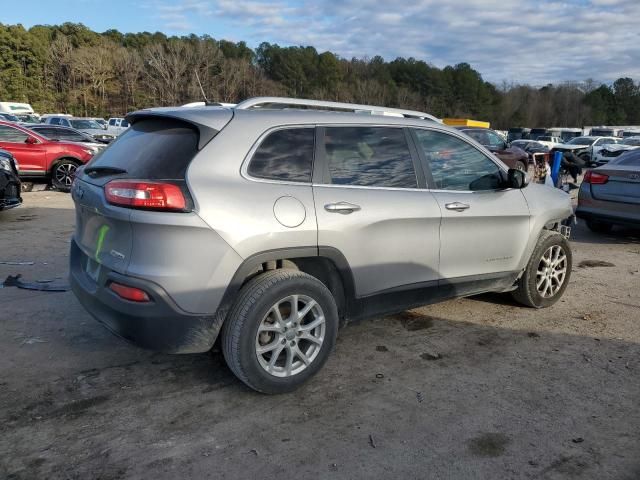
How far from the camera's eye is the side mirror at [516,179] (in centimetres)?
451

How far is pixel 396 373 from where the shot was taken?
3.74m

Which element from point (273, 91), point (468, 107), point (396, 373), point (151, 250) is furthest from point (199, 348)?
point (468, 107)

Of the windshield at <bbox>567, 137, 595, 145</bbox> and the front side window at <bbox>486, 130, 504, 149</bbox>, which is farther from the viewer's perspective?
the windshield at <bbox>567, 137, 595, 145</bbox>

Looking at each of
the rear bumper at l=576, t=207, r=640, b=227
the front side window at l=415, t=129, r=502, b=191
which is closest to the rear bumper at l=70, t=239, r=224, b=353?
the front side window at l=415, t=129, r=502, b=191

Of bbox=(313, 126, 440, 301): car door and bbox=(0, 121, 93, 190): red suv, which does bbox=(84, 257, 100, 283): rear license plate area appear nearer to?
bbox=(313, 126, 440, 301): car door

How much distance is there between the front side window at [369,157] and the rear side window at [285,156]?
16cm

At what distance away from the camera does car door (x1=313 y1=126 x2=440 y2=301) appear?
349cm

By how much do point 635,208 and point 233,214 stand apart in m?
6.88

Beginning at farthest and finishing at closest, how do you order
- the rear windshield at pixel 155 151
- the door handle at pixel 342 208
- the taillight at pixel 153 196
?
the door handle at pixel 342 208, the rear windshield at pixel 155 151, the taillight at pixel 153 196

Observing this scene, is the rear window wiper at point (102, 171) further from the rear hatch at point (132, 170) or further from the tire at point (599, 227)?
the tire at point (599, 227)

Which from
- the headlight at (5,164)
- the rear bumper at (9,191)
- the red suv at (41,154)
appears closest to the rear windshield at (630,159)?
Result: the rear bumper at (9,191)

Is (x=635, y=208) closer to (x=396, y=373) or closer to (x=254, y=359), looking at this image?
(x=396, y=373)

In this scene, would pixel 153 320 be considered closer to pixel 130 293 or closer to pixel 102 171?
pixel 130 293

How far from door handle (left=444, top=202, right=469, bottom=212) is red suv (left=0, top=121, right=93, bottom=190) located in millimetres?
10554
